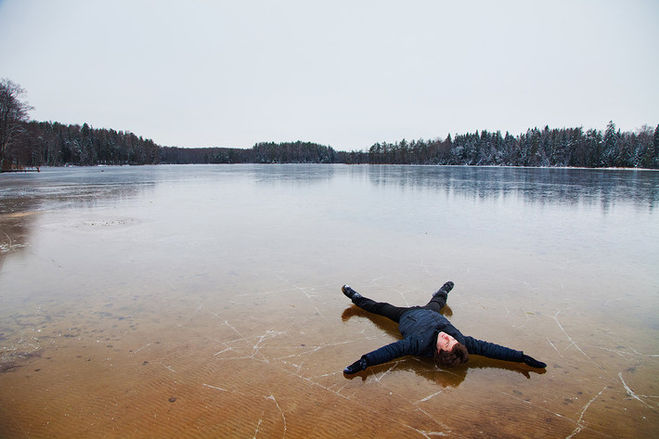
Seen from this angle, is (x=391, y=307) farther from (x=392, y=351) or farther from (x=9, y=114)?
(x=9, y=114)

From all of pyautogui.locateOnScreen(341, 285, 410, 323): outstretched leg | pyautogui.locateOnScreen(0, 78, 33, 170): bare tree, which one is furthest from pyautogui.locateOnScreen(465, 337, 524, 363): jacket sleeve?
pyautogui.locateOnScreen(0, 78, 33, 170): bare tree

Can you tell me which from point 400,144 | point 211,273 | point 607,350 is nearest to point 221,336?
point 211,273

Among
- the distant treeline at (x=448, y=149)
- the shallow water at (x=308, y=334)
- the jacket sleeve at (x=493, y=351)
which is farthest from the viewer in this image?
the distant treeline at (x=448, y=149)

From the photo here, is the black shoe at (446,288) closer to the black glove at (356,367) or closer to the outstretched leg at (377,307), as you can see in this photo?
the outstretched leg at (377,307)

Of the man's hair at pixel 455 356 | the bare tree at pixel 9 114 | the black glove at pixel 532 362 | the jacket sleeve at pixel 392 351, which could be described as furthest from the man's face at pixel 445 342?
the bare tree at pixel 9 114

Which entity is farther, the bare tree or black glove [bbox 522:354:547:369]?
the bare tree

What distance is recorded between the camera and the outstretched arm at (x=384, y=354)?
3.11m

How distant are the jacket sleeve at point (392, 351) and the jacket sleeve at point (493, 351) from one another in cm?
50

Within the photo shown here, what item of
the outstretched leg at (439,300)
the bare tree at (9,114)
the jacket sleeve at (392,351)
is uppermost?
the bare tree at (9,114)

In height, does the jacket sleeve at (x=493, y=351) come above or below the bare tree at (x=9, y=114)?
below

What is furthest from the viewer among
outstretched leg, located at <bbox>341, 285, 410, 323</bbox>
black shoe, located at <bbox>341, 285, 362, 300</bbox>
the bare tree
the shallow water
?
the bare tree

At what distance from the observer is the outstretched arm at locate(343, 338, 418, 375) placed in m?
3.11

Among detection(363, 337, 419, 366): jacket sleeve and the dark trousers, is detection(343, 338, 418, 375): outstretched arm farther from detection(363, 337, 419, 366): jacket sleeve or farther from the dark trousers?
the dark trousers

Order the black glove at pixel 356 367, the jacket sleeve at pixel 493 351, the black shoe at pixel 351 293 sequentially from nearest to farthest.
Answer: the black glove at pixel 356 367, the jacket sleeve at pixel 493 351, the black shoe at pixel 351 293
